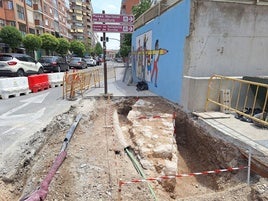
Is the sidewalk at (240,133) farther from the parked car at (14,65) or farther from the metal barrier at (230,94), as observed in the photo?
the parked car at (14,65)

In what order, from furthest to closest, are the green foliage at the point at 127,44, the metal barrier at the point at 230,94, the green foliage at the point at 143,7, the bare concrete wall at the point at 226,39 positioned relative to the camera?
1. the green foliage at the point at 127,44
2. the green foliage at the point at 143,7
3. the bare concrete wall at the point at 226,39
4. the metal barrier at the point at 230,94

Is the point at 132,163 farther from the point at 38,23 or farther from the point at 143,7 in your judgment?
the point at 38,23

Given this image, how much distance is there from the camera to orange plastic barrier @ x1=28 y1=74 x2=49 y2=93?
11.3 m

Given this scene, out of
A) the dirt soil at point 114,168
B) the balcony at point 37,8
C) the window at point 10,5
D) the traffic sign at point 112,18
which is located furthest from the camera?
the balcony at point 37,8

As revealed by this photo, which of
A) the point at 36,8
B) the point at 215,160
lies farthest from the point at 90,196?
the point at 36,8

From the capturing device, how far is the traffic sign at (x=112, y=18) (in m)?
8.50

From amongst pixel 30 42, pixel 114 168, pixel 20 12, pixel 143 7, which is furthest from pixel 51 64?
pixel 20 12

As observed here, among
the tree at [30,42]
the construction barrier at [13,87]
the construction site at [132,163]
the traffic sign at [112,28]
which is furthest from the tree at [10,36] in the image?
the construction site at [132,163]

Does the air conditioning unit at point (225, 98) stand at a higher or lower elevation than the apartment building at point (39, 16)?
lower

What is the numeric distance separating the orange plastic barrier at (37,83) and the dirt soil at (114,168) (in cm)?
560

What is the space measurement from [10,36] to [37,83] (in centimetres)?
1906

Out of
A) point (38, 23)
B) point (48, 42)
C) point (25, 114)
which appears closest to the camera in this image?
point (25, 114)

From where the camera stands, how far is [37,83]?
1165cm

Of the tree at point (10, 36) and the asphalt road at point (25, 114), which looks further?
the tree at point (10, 36)
